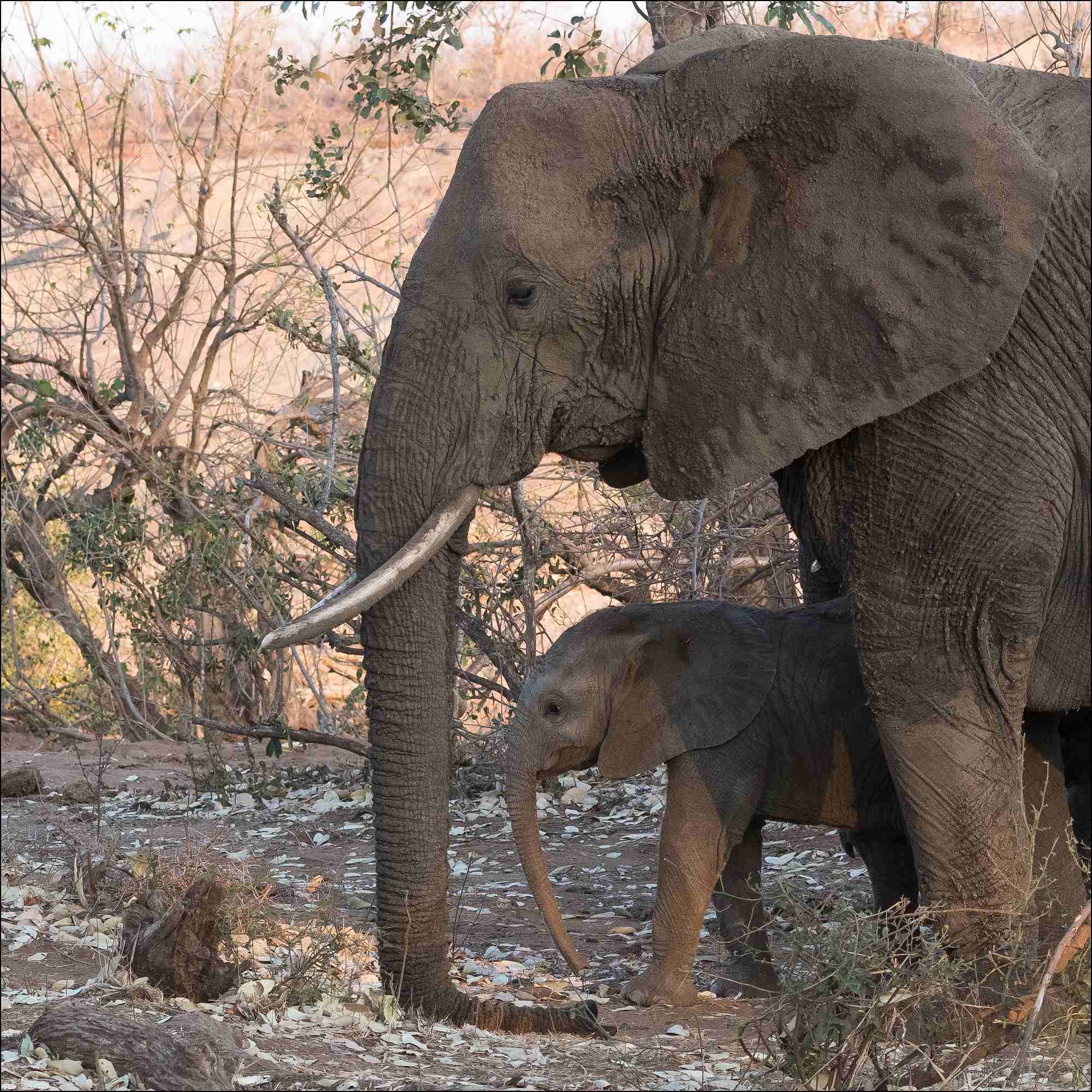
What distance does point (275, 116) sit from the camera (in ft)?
83.6

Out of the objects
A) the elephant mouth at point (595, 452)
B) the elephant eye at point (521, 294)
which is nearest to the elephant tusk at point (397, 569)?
the elephant mouth at point (595, 452)

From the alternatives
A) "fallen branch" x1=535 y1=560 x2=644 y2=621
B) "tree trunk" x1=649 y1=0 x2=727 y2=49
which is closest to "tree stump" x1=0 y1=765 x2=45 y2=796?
"fallen branch" x1=535 y1=560 x2=644 y2=621

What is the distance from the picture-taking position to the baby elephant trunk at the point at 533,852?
470cm

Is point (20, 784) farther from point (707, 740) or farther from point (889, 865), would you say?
point (889, 865)

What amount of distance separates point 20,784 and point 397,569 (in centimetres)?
514

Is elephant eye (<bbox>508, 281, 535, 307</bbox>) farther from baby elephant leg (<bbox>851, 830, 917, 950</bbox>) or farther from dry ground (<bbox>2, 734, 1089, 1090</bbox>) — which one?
baby elephant leg (<bbox>851, 830, 917, 950</bbox>)

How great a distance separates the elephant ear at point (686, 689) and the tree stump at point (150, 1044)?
5.63 ft

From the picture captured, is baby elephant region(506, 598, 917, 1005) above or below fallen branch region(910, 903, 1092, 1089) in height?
above

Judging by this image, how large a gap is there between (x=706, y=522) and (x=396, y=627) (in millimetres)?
3499

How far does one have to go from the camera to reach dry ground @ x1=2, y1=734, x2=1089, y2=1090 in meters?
3.85

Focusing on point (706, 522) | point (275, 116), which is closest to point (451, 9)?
point (706, 522)

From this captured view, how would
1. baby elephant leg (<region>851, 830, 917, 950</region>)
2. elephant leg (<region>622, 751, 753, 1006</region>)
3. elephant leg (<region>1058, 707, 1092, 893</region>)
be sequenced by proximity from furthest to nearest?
elephant leg (<region>1058, 707, 1092, 893</region>) → baby elephant leg (<region>851, 830, 917, 950</region>) → elephant leg (<region>622, 751, 753, 1006</region>)

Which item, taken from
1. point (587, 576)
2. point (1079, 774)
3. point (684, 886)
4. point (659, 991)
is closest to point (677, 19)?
point (587, 576)

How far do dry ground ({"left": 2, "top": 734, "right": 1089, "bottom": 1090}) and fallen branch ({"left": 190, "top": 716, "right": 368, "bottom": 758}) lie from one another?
10.1 inches
